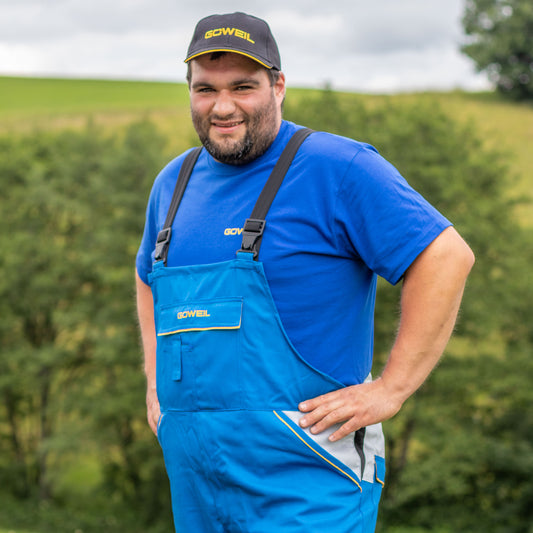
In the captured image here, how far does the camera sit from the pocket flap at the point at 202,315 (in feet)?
6.31

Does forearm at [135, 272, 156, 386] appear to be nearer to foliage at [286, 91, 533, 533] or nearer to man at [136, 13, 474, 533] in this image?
man at [136, 13, 474, 533]

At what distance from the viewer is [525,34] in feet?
160

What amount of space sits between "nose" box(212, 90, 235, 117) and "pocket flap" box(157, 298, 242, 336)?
0.60 metres

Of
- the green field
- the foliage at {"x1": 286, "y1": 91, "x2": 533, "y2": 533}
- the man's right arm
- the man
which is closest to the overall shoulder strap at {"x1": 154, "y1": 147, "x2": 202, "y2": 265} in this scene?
the man

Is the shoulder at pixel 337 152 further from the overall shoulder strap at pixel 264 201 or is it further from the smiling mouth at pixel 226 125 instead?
the smiling mouth at pixel 226 125

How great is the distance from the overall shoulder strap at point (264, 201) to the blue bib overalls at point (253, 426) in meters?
0.02

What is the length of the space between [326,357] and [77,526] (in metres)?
20.0

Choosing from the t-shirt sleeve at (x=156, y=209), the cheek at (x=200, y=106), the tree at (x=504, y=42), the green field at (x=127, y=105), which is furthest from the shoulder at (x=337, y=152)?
the tree at (x=504, y=42)

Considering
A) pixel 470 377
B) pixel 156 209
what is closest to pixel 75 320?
pixel 470 377

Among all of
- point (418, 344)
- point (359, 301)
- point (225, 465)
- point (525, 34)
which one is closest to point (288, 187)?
point (359, 301)

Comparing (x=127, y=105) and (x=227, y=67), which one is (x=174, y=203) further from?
(x=127, y=105)

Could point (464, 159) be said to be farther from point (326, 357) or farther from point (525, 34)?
point (525, 34)

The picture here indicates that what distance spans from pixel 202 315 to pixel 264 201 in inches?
15.5

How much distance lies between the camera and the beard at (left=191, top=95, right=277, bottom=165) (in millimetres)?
2074
